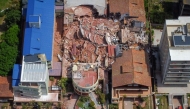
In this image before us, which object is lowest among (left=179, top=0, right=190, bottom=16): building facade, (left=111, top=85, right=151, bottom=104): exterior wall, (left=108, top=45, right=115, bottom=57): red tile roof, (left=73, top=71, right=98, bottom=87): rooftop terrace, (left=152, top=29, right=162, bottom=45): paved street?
(left=111, top=85, right=151, bottom=104): exterior wall

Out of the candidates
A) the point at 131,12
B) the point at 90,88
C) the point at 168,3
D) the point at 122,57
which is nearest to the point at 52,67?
the point at 90,88

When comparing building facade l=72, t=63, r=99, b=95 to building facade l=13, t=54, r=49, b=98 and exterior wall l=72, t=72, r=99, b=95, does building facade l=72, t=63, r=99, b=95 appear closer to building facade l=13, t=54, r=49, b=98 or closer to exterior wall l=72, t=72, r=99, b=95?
exterior wall l=72, t=72, r=99, b=95

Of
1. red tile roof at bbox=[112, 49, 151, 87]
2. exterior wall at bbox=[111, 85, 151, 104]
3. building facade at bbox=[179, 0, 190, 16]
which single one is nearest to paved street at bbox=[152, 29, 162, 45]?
building facade at bbox=[179, 0, 190, 16]

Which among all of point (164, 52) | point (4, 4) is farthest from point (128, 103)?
point (4, 4)

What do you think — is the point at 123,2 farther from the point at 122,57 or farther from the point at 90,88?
the point at 90,88

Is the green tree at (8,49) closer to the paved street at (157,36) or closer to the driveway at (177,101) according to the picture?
the paved street at (157,36)

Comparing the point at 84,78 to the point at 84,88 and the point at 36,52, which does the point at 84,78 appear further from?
the point at 36,52

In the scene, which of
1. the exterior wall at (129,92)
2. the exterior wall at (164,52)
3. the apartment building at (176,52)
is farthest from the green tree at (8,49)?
the apartment building at (176,52)
